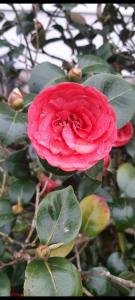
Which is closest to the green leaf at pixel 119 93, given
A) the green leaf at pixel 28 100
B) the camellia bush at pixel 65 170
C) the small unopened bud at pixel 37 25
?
the camellia bush at pixel 65 170

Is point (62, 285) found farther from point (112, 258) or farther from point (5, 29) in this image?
point (5, 29)

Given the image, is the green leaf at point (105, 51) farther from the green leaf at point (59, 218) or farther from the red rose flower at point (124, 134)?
the green leaf at point (59, 218)

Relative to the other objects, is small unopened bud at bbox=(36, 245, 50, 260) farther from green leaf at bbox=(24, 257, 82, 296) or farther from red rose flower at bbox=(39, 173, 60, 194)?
red rose flower at bbox=(39, 173, 60, 194)

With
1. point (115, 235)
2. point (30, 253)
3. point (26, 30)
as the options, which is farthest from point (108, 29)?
point (30, 253)

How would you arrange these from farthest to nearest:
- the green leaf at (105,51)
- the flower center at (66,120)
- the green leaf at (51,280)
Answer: the green leaf at (105,51)
the flower center at (66,120)
the green leaf at (51,280)

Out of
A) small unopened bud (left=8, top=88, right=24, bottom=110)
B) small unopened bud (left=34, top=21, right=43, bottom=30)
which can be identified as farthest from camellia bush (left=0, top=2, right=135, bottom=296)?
small unopened bud (left=34, top=21, right=43, bottom=30)

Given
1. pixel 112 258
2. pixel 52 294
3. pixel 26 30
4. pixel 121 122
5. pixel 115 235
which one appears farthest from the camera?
pixel 26 30

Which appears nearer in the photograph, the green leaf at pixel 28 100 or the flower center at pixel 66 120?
the flower center at pixel 66 120

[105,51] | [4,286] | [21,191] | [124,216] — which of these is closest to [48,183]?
[21,191]
